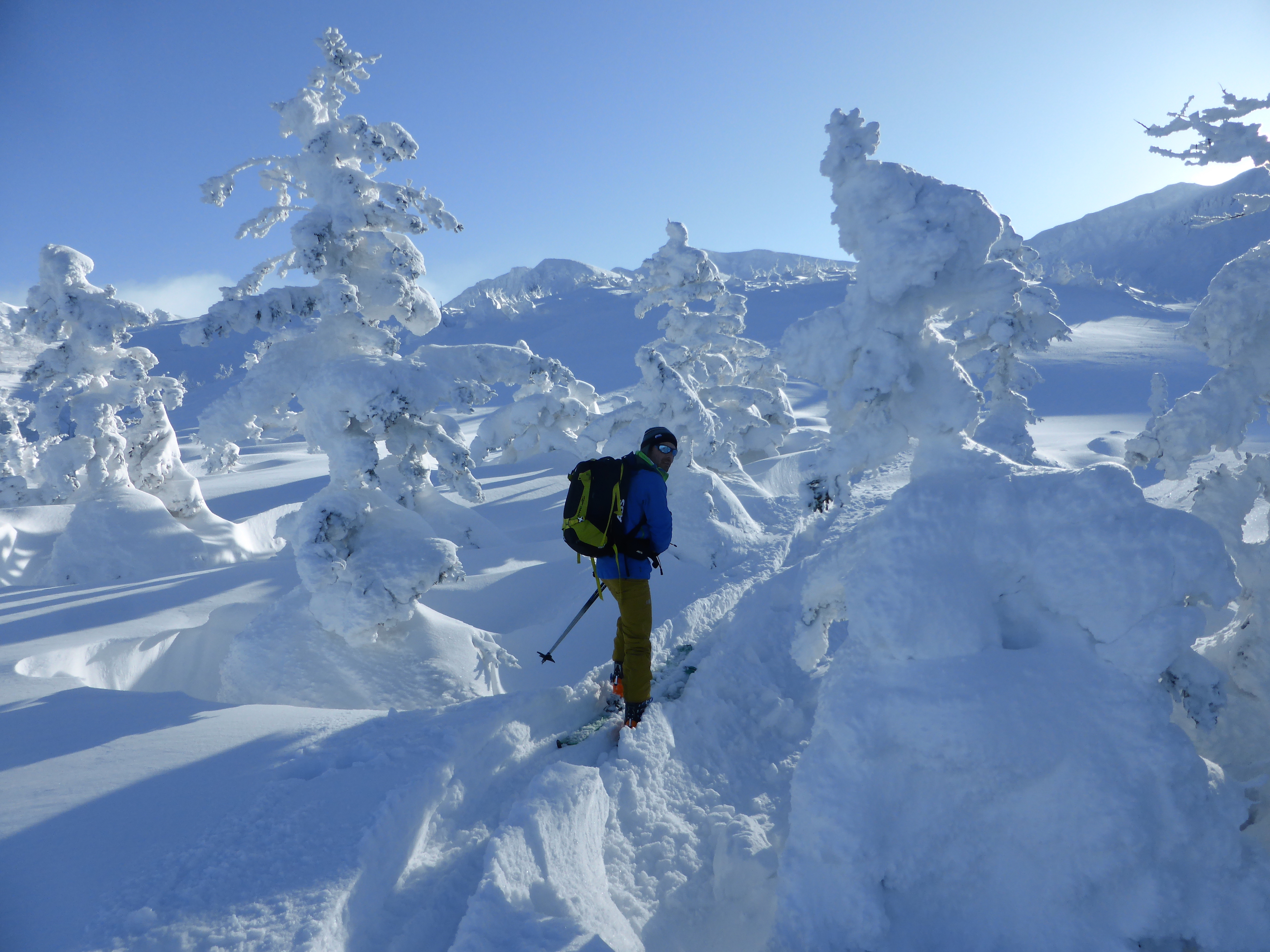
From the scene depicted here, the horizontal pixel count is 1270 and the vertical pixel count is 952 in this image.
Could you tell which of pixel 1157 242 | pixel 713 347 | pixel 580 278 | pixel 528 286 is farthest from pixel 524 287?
pixel 713 347

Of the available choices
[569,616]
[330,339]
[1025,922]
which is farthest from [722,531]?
[1025,922]

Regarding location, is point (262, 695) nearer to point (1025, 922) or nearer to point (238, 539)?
point (1025, 922)

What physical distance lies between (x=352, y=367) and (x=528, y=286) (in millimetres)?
118661

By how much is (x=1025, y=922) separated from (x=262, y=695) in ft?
18.9

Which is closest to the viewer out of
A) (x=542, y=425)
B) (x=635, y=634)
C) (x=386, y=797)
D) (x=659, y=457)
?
(x=386, y=797)

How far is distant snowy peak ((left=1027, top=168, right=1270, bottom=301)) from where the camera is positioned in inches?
2879

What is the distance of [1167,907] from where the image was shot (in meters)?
2.85

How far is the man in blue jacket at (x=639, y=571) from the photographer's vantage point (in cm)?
475

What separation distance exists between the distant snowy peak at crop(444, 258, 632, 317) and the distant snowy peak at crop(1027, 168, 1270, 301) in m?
53.6

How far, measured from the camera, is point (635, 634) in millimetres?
4805

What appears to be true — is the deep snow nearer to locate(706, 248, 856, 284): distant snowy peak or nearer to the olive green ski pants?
the olive green ski pants

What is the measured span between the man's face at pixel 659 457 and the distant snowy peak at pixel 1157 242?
59443 mm

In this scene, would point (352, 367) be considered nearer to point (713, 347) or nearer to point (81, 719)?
point (81, 719)

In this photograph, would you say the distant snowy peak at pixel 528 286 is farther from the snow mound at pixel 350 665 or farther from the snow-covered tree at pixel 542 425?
the snow mound at pixel 350 665
